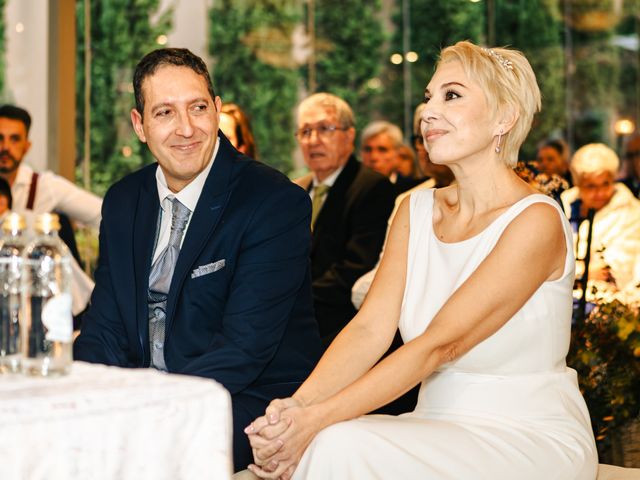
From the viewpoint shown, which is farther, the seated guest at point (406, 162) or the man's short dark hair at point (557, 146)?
the man's short dark hair at point (557, 146)

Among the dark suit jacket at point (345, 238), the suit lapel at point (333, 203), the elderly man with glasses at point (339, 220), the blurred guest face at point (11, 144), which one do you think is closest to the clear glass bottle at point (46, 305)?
the elderly man with glasses at point (339, 220)

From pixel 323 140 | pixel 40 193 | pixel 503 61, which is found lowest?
pixel 40 193

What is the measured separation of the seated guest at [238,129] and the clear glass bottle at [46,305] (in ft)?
12.4

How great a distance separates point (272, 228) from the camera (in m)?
2.94

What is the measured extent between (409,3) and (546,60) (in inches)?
68.2

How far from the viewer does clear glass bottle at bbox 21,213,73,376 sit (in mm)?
1943

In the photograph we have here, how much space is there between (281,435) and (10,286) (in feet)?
2.48

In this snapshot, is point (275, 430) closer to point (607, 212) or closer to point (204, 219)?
point (204, 219)

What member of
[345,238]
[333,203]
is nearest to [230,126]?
[333,203]

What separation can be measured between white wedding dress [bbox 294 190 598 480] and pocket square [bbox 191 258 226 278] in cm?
54

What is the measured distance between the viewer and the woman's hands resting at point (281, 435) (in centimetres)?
250

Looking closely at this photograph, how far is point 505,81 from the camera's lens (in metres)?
2.91

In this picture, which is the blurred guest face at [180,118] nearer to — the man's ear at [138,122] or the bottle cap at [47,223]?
the man's ear at [138,122]

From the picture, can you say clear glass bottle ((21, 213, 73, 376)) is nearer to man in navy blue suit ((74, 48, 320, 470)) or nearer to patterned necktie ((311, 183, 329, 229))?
man in navy blue suit ((74, 48, 320, 470))
